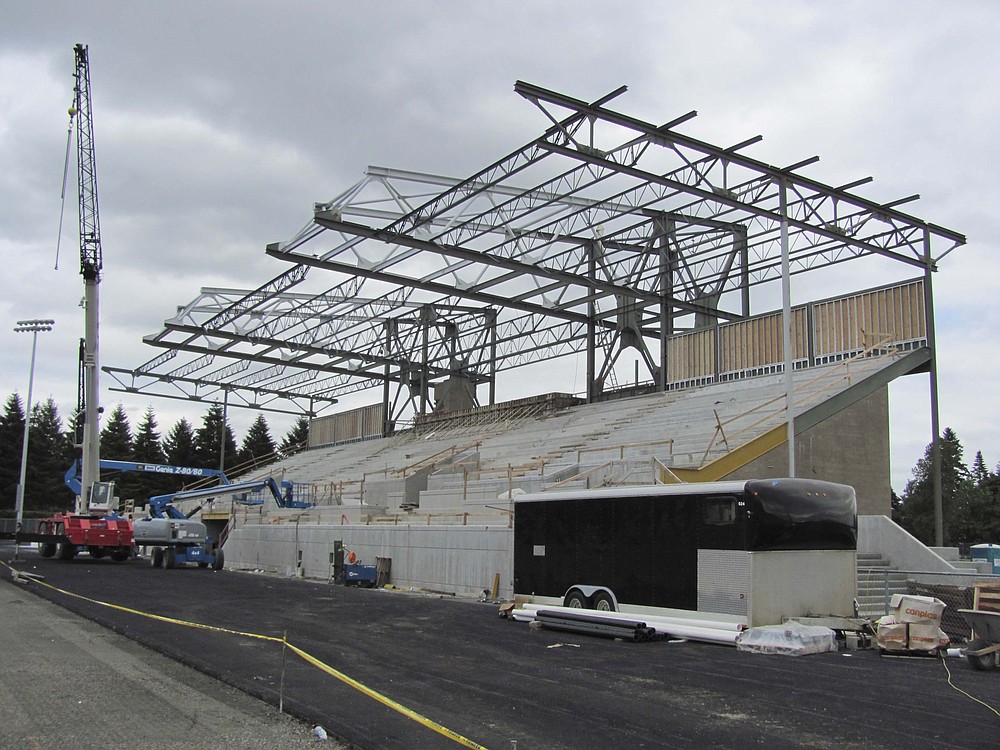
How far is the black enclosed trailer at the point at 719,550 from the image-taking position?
1400cm

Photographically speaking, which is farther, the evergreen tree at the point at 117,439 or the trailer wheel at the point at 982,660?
the evergreen tree at the point at 117,439

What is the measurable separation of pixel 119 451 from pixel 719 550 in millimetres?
83638

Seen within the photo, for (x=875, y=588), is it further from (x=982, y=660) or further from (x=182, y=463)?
(x=182, y=463)

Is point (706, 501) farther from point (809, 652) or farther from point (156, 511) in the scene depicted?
point (156, 511)

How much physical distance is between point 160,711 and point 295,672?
234 centimetres

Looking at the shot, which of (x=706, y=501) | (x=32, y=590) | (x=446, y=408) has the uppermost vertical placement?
(x=446, y=408)

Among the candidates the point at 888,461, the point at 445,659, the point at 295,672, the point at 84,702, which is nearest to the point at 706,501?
the point at 445,659

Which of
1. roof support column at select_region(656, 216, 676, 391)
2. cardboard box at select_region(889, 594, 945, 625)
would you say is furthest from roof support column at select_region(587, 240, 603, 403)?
cardboard box at select_region(889, 594, 945, 625)

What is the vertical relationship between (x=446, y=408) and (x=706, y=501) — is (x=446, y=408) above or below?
above

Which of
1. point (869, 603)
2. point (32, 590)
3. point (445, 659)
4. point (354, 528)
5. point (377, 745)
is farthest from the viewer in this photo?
point (354, 528)

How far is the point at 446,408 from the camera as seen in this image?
52.9 m

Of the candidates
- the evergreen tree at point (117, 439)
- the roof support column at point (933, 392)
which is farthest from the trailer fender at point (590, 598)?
the evergreen tree at point (117, 439)

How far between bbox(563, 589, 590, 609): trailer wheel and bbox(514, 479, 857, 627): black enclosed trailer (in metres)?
0.02

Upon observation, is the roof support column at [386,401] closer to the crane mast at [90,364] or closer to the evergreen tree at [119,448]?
the crane mast at [90,364]
